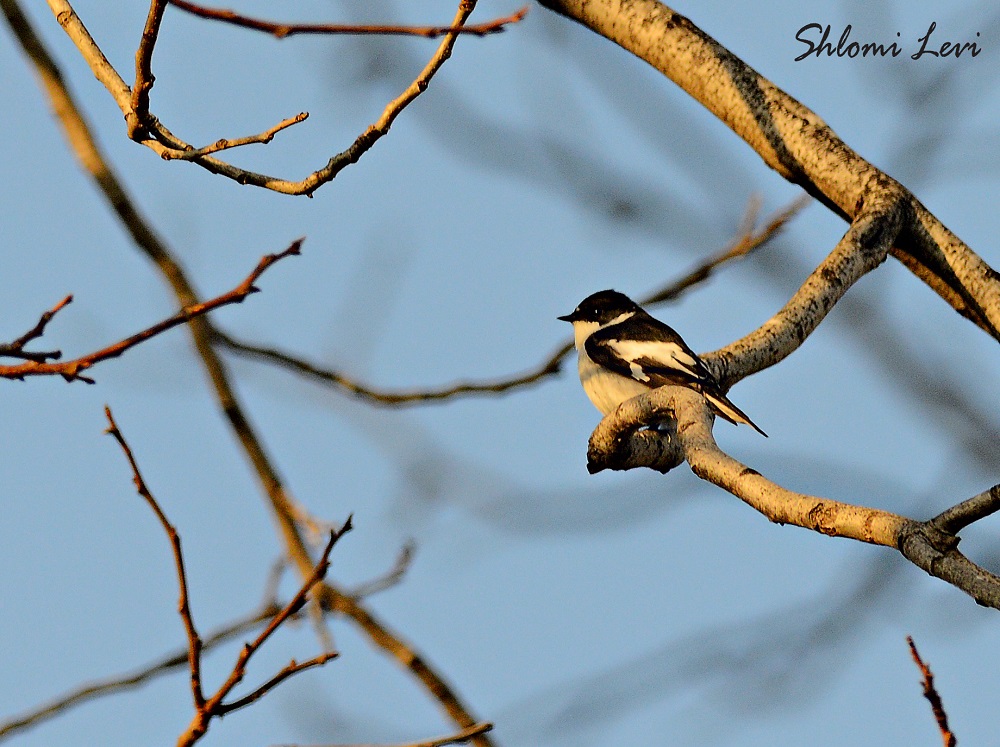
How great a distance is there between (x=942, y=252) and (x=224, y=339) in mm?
3112

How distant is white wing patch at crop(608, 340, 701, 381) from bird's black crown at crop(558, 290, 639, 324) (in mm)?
973

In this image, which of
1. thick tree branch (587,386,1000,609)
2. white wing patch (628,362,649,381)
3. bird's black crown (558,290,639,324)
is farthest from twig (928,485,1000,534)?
bird's black crown (558,290,639,324)

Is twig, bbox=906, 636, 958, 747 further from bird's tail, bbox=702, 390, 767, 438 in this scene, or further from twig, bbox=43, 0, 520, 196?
bird's tail, bbox=702, 390, 767, 438

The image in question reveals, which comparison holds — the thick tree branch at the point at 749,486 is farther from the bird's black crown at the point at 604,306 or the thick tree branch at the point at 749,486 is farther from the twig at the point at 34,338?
the bird's black crown at the point at 604,306

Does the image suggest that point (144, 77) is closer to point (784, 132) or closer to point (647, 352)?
point (784, 132)

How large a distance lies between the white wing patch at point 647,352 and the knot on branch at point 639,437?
1714 millimetres

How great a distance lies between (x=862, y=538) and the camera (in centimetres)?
271

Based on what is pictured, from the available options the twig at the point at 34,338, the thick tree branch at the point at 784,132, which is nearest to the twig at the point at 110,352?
the twig at the point at 34,338

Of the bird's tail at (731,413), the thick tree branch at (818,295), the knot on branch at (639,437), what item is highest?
the bird's tail at (731,413)

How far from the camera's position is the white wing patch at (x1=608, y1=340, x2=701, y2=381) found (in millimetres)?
5984

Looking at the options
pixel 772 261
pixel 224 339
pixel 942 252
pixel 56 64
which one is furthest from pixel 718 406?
pixel 56 64

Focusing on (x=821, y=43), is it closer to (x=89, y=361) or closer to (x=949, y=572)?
(x=949, y=572)

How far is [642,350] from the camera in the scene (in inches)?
261

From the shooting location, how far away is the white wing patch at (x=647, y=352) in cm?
598
